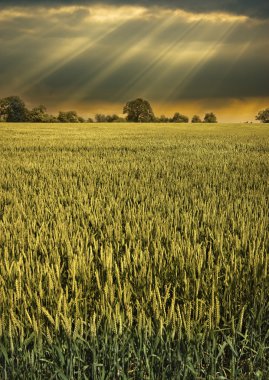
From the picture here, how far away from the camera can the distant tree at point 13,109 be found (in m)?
80.2

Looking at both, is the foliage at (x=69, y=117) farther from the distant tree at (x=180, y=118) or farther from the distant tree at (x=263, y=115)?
the distant tree at (x=263, y=115)

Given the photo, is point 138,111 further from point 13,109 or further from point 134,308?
point 134,308

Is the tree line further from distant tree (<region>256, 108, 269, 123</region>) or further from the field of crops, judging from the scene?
the field of crops

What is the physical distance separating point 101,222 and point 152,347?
6.27 ft

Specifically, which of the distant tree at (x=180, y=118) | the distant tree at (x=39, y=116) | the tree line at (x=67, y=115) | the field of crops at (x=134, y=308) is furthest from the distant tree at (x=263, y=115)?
the field of crops at (x=134, y=308)

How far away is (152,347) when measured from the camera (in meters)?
1.69

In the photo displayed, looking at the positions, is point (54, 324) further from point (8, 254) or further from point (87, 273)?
point (8, 254)

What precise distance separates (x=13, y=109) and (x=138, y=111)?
87.8ft

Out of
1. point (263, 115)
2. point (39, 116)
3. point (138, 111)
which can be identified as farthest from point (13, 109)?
point (263, 115)

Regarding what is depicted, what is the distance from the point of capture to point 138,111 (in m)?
93.4

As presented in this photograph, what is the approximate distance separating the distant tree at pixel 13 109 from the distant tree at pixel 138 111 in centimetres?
2320

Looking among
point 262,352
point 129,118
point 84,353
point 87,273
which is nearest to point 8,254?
point 87,273

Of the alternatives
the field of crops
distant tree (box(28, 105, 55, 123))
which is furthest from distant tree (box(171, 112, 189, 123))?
the field of crops

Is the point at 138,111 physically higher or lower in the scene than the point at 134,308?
higher
